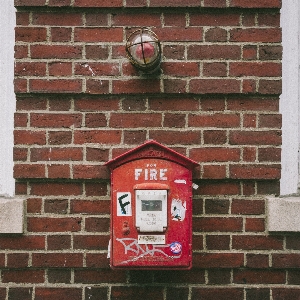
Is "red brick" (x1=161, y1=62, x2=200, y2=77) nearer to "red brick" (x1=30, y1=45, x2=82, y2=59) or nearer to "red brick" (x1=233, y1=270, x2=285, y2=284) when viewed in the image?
"red brick" (x1=30, y1=45, x2=82, y2=59)

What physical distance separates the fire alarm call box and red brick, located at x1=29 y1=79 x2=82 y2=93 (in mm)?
531

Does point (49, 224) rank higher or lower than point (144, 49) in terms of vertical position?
lower

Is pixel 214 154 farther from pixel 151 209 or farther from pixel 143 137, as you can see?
pixel 151 209

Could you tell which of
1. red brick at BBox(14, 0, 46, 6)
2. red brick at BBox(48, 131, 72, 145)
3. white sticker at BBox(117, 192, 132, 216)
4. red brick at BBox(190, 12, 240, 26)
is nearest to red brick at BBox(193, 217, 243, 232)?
white sticker at BBox(117, 192, 132, 216)

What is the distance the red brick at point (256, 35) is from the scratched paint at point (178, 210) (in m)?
0.96

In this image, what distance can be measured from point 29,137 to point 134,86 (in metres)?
0.64

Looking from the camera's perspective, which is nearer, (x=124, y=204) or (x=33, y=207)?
(x=124, y=204)

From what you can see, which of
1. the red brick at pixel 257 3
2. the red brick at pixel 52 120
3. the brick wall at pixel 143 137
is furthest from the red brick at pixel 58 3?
the red brick at pixel 257 3

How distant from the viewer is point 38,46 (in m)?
2.42

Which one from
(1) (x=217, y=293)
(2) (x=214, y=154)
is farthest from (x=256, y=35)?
(1) (x=217, y=293)

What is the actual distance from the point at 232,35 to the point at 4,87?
1319 millimetres

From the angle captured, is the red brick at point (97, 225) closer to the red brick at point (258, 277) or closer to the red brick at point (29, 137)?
the red brick at point (29, 137)

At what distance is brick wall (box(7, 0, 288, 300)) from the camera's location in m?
2.41

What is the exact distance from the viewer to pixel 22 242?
7.91ft
